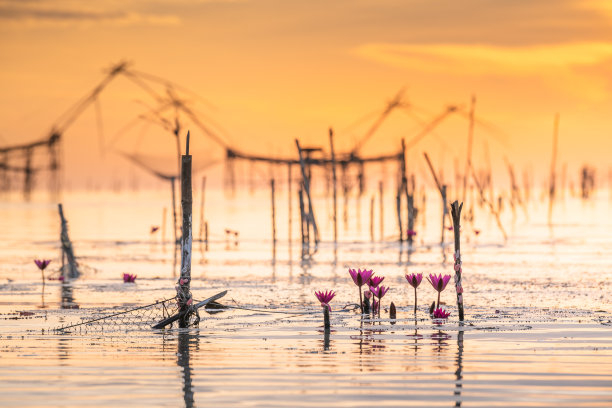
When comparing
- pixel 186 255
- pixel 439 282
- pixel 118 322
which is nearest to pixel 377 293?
pixel 439 282

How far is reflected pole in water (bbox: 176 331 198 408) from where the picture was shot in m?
9.44

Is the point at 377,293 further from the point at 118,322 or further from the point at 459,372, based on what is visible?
the point at 459,372

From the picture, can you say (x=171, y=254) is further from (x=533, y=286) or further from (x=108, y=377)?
(x=108, y=377)

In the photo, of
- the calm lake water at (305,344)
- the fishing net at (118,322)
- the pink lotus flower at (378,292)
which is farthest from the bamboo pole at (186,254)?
the pink lotus flower at (378,292)

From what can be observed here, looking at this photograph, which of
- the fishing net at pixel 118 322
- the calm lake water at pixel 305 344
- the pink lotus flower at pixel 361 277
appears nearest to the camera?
the calm lake water at pixel 305 344

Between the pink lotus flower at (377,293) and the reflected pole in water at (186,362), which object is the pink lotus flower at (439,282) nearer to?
the pink lotus flower at (377,293)

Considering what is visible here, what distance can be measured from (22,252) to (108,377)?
21769mm

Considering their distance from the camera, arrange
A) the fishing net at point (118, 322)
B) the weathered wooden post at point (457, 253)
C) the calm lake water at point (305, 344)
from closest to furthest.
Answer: the calm lake water at point (305, 344) < the fishing net at point (118, 322) < the weathered wooden post at point (457, 253)

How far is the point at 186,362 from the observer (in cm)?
1127

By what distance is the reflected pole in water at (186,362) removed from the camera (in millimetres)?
9438

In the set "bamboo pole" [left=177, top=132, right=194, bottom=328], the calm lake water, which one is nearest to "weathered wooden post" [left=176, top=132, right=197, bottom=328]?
"bamboo pole" [left=177, top=132, right=194, bottom=328]

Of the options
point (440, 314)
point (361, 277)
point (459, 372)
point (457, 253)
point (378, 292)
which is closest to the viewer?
point (459, 372)

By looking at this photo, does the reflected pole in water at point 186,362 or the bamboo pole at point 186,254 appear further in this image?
the bamboo pole at point 186,254

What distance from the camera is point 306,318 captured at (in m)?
15.1
